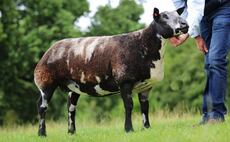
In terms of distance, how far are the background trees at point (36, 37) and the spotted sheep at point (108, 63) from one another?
2158cm

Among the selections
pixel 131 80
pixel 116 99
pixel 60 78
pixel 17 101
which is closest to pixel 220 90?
pixel 131 80

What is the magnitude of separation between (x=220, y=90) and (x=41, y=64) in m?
3.43

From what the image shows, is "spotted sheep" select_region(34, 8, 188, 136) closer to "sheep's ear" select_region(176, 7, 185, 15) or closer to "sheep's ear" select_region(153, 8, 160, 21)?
"sheep's ear" select_region(153, 8, 160, 21)

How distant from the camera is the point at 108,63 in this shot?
1041cm

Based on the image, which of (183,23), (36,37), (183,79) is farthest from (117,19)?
(183,23)

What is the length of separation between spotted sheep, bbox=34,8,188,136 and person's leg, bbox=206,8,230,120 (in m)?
0.49

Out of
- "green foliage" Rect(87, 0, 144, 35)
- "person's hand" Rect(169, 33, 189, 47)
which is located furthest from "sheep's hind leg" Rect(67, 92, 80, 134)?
"green foliage" Rect(87, 0, 144, 35)

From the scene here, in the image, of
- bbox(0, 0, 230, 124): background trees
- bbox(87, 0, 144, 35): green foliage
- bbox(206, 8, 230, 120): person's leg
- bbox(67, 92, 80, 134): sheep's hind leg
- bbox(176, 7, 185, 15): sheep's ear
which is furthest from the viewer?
bbox(87, 0, 144, 35): green foliage

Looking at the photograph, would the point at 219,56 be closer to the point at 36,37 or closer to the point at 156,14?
the point at 156,14

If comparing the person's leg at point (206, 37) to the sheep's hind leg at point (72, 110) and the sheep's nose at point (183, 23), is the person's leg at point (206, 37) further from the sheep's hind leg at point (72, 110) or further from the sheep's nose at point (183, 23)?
the sheep's hind leg at point (72, 110)

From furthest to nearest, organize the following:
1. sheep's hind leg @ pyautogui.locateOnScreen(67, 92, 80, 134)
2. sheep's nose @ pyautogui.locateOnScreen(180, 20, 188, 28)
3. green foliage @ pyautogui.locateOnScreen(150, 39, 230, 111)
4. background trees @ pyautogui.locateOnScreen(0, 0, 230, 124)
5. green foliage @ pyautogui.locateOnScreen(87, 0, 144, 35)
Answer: green foliage @ pyautogui.locateOnScreen(150, 39, 230, 111), green foliage @ pyautogui.locateOnScreen(87, 0, 144, 35), background trees @ pyautogui.locateOnScreen(0, 0, 230, 124), sheep's hind leg @ pyautogui.locateOnScreen(67, 92, 80, 134), sheep's nose @ pyautogui.locateOnScreen(180, 20, 188, 28)

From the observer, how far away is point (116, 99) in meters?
51.5

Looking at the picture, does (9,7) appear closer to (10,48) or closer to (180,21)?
(10,48)

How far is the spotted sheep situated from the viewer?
10133mm
